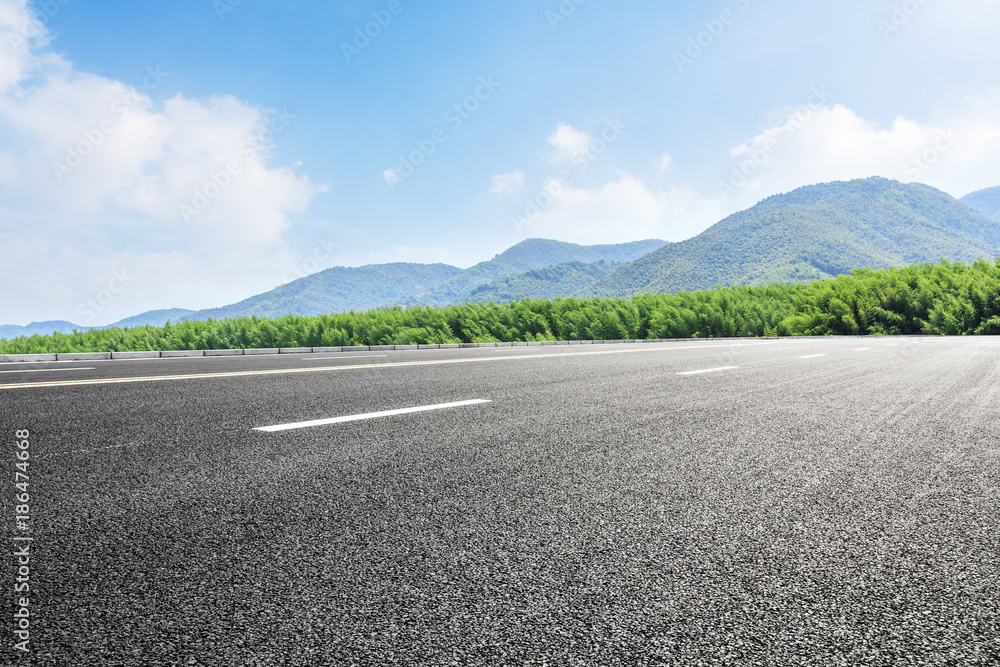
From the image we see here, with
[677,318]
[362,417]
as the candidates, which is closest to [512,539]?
[362,417]

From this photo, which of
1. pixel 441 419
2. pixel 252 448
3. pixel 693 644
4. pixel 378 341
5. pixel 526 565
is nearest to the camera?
pixel 693 644

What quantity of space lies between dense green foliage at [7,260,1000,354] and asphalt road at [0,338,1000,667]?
27.6 m

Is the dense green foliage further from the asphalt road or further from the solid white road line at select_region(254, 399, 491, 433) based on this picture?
the asphalt road

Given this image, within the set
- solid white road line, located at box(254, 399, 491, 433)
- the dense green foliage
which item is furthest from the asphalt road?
the dense green foliage

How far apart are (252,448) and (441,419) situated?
1.41m

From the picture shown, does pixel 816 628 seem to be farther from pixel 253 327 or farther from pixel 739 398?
pixel 253 327

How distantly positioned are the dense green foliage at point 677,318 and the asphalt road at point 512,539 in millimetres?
27611

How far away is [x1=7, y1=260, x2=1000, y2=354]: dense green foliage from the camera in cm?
3119

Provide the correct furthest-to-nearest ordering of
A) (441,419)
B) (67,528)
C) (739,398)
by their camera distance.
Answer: (739,398) < (441,419) < (67,528)

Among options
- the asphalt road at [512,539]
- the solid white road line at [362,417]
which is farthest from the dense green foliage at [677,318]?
the asphalt road at [512,539]

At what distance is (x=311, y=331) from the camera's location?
111 feet

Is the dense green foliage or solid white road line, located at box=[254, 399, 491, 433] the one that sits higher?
the dense green foliage

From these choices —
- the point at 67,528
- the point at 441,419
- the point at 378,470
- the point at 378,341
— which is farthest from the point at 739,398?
the point at 378,341

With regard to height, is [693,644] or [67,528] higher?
[67,528]
